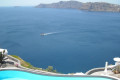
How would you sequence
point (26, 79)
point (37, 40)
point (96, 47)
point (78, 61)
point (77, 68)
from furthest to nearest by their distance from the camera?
point (37, 40)
point (96, 47)
point (78, 61)
point (77, 68)
point (26, 79)

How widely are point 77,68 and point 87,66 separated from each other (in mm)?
2892

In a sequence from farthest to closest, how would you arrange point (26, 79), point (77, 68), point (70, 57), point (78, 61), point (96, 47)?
1. point (96, 47)
2. point (70, 57)
3. point (78, 61)
4. point (77, 68)
5. point (26, 79)

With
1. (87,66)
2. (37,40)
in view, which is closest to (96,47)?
(87,66)

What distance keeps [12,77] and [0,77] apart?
4.35 feet

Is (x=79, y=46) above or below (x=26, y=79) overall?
below

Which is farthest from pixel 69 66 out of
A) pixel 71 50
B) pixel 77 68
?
pixel 71 50

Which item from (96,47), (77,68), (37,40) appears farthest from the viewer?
(37,40)

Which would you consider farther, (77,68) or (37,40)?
(37,40)

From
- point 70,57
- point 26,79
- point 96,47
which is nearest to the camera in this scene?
point 26,79

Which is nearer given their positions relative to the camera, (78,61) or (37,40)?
(78,61)

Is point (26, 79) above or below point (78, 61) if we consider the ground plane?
above

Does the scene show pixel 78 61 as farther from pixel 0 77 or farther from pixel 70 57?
pixel 0 77

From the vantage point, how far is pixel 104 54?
158ft

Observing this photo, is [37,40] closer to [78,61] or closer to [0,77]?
[78,61]
